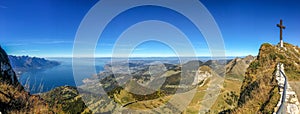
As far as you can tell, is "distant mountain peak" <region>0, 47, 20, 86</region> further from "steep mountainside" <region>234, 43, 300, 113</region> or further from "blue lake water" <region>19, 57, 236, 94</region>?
"steep mountainside" <region>234, 43, 300, 113</region>

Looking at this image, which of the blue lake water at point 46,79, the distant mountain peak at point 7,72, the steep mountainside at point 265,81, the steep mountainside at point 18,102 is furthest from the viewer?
the steep mountainside at point 265,81

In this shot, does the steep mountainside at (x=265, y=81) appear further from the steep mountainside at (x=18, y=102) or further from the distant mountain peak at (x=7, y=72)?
the distant mountain peak at (x=7, y=72)

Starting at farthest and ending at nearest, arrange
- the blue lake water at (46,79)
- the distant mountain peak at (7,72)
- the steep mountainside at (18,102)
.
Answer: the distant mountain peak at (7,72)
the blue lake water at (46,79)
the steep mountainside at (18,102)

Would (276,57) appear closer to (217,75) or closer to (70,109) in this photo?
(70,109)

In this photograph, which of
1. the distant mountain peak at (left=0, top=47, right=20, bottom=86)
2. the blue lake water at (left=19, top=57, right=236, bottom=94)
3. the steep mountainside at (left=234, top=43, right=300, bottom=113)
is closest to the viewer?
the blue lake water at (left=19, top=57, right=236, bottom=94)

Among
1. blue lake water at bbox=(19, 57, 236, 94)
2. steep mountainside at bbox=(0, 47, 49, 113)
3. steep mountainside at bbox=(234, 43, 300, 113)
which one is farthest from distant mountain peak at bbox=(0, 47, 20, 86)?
steep mountainside at bbox=(234, 43, 300, 113)

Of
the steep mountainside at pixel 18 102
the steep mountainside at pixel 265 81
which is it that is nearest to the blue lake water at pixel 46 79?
the steep mountainside at pixel 18 102

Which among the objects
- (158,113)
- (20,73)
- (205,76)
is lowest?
(158,113)

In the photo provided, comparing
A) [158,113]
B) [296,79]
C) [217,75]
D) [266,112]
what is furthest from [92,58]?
[217,75]

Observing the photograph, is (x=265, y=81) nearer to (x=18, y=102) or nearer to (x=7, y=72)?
(x=18, y=102)
